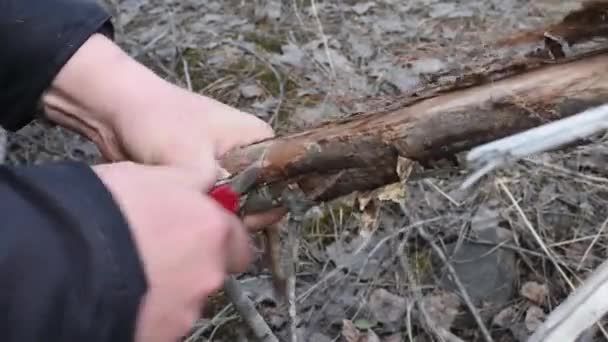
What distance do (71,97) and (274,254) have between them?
15.6 inches

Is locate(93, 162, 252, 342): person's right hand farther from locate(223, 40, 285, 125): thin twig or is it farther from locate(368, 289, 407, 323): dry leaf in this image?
locate(223, 40, 285, 125): thin twig

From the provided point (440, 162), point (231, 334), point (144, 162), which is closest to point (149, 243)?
point (144, 162)

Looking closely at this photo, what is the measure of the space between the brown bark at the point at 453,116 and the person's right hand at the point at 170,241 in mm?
231

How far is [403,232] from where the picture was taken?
1922mm

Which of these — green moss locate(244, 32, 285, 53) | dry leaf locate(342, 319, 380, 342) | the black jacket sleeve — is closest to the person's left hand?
the black jacket sleeve

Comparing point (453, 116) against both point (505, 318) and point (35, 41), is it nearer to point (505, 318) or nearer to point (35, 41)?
point (35, 41)

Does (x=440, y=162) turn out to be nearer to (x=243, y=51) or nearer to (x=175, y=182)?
(x=175, y=182)

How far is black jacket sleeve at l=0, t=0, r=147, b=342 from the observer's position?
0.85m

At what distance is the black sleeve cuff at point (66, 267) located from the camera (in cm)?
85

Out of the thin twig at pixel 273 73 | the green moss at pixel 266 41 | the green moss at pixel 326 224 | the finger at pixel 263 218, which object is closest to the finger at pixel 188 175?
the finger at pixel 263 218

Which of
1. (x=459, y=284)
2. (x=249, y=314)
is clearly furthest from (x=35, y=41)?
(x=459, y=284)

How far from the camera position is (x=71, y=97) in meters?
1.27

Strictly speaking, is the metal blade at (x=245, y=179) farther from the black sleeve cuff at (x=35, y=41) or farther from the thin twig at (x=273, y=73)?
the thin twig at (x=273, y=73)

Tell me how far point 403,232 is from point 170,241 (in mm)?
1061
